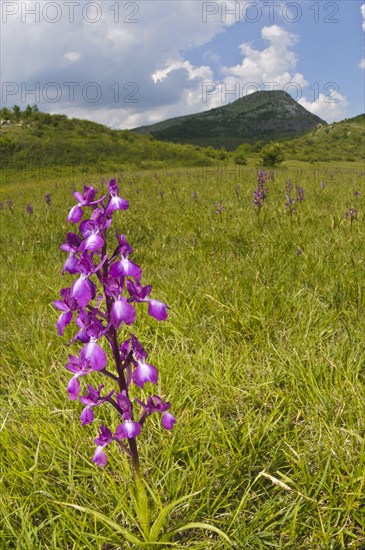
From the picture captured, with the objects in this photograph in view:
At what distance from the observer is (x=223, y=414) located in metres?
2.43

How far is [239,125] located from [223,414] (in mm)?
189812

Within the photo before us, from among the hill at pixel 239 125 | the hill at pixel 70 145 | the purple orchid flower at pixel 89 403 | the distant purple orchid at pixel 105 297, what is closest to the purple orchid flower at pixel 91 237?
the distant purple orchid at pixel 105 297

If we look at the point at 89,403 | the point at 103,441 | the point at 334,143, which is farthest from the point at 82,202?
the point at 334,143

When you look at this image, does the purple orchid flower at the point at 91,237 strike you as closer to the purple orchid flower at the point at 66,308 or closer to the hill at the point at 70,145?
the purple orchid flower at the point at 66,308

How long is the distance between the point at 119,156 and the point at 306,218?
27316 millimetres

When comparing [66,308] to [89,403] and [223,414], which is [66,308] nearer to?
[89,403]

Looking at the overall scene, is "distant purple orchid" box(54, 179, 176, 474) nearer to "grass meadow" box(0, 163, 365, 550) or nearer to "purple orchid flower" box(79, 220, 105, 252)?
"purple orchid flower" box(79, 220, 105, 252)

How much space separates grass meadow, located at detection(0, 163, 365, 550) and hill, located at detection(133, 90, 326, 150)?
146777 millimetres

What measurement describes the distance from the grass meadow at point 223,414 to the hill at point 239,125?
146777mm

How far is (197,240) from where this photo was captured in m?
5.50

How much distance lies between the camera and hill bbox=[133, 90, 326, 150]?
15988 cm

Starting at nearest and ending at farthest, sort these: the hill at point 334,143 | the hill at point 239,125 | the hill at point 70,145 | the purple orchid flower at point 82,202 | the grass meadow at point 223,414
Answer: the purple orchid flower at point 82,202 < the grass meadow at point 223,414 < the hill at point 70,145 < the hill at point 334,143 < the hill at point 239,125

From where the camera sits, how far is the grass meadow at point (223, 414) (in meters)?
1.81

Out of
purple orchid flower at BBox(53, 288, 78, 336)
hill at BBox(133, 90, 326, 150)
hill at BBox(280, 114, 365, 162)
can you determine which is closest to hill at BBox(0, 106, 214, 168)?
hill at BBox(280, 114, 365, 162)
